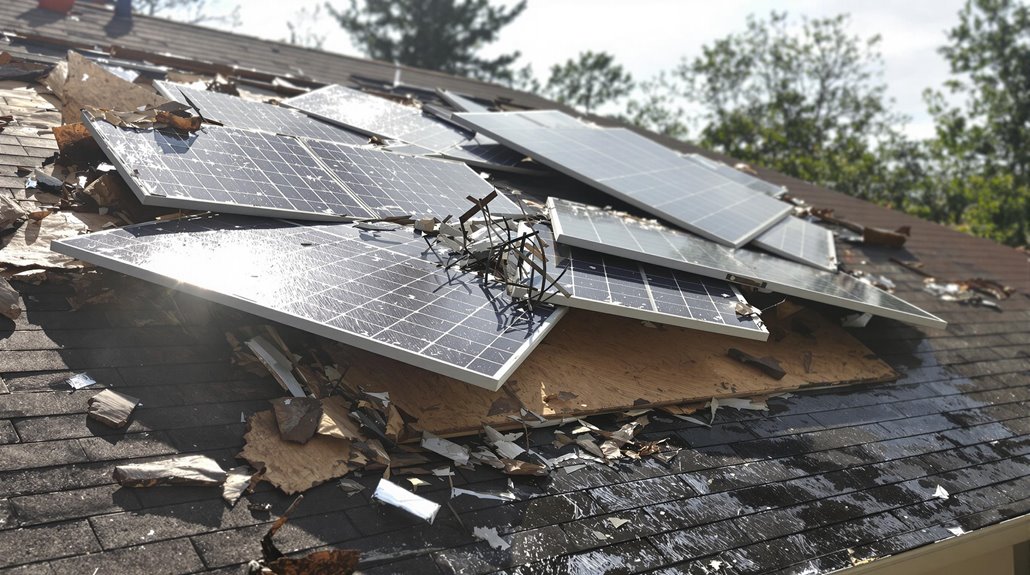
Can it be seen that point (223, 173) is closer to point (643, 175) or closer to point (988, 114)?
point (643, 175)

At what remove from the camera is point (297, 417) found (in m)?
5.08

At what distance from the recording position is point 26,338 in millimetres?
5137

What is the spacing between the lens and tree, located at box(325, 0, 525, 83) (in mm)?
49000

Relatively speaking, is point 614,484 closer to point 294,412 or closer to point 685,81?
point 294,412

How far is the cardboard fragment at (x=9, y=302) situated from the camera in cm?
527

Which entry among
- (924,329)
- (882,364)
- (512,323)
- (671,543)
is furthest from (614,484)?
(924,329)

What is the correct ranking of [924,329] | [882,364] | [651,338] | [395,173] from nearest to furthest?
[651,338] → [395,173] → [882,364] → [924,329]

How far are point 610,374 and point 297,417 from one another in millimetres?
2763

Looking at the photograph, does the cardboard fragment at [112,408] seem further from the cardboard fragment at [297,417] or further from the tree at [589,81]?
the tree at [589,81]

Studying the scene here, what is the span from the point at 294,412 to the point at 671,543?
98.3 inches

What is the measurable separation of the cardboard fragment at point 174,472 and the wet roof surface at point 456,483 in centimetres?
6

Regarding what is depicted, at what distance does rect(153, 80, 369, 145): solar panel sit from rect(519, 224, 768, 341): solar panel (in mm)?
3058

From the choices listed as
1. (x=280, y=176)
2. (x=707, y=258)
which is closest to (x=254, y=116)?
(x=280, y=176)

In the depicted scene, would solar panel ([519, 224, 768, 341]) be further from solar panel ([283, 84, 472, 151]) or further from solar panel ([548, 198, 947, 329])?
solar panel ([283, 84, 472, 151])
